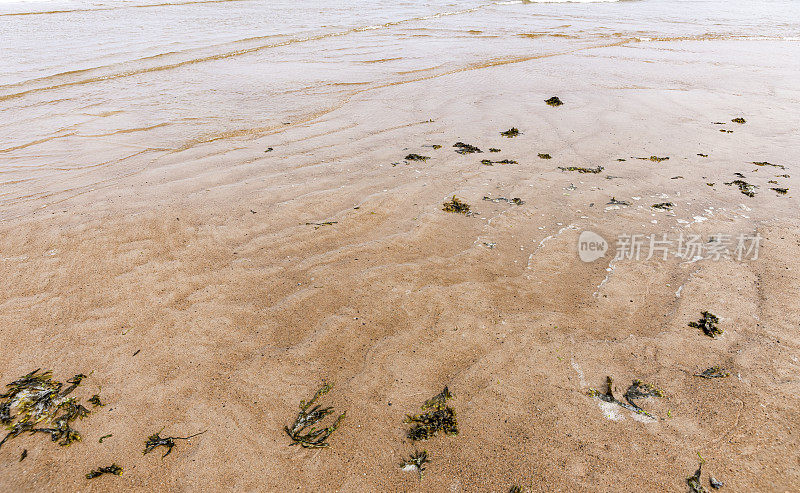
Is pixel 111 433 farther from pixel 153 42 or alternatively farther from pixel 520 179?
pixel 153 42

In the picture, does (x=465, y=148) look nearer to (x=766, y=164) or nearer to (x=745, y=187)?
(x=745, y=187)

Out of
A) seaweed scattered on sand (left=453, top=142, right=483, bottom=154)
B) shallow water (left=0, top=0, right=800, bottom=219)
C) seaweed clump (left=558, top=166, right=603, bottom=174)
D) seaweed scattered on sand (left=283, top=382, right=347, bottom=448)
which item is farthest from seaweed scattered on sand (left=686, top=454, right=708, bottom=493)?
shallow water (left=0, top=0, right=800, bottom=219)

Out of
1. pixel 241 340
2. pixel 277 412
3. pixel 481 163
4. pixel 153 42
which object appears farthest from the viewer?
pixel 153 42

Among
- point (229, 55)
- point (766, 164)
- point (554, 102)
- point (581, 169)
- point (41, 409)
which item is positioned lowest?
point (766, 164)

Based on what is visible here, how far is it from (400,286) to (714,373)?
2197 millimetres

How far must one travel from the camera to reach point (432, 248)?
389 cm

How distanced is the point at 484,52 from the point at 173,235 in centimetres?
1081

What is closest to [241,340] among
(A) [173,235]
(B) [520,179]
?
(A) [173,235]

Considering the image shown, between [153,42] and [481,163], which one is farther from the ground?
[153,42]

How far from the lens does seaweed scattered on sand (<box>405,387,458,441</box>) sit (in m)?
2.36

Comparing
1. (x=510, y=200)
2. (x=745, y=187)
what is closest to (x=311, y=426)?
(x=510, y=200)

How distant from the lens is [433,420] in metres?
2.42

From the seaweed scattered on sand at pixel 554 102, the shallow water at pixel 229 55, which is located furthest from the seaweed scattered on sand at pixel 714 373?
the shallow water at pixel 229 55
